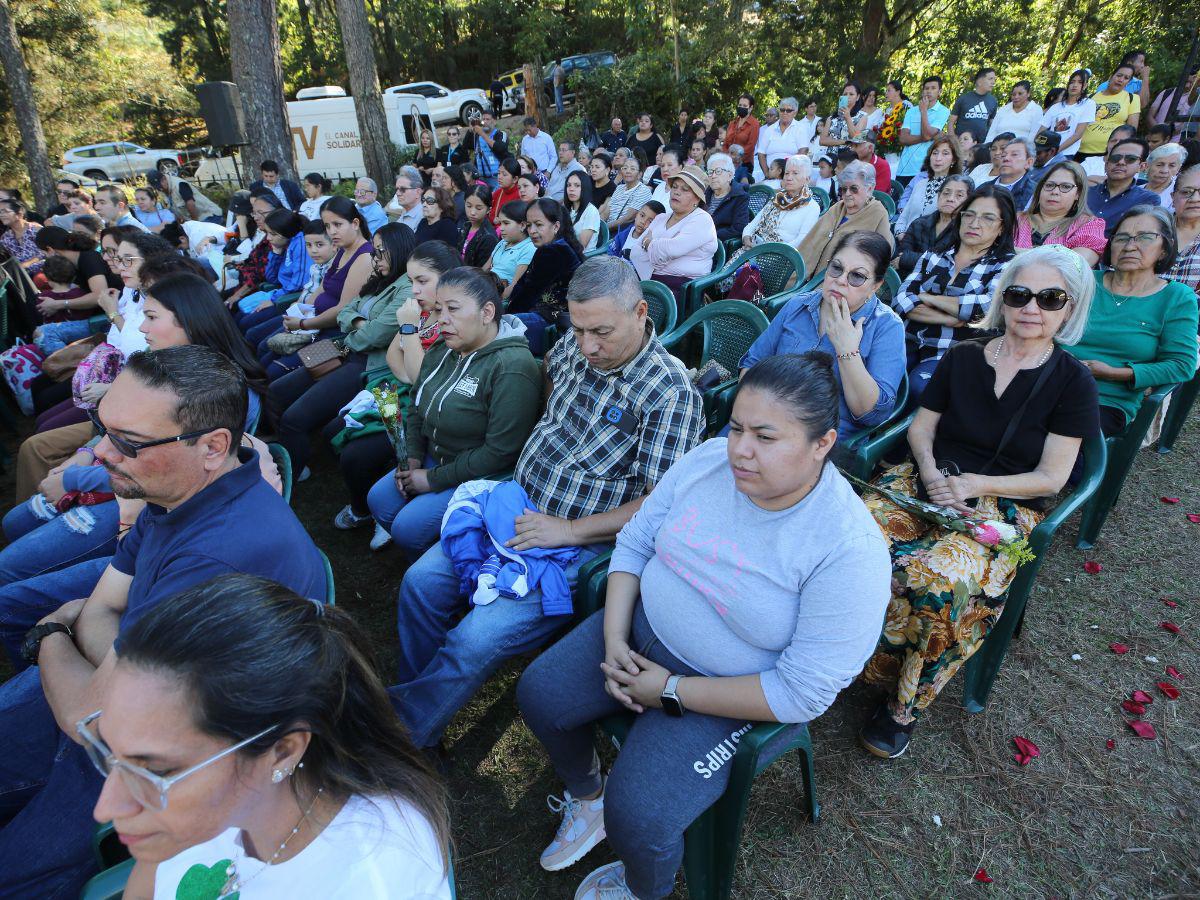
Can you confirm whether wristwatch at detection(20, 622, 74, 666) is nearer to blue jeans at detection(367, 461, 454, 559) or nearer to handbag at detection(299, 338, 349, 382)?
blue jeans at detection(367, 461, 454, 559)

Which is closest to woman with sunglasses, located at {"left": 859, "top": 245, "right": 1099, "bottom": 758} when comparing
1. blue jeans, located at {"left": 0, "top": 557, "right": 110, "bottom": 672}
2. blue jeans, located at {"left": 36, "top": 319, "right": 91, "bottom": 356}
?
blue jeans, located at {"left": 0, "top": 557, "right": 110, "bottom": 672}

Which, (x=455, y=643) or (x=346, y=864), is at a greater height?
(x=346, y=864)

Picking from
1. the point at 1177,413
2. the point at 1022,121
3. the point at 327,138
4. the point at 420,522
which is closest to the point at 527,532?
the point at 420,522

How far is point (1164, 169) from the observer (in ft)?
14.5

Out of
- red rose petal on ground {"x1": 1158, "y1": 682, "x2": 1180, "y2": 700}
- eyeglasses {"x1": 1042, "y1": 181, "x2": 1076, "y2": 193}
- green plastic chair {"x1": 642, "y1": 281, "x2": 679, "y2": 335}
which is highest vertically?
eyeglasses {"x1": 1042, "y1": 181, "x2": 1076, "y2": 193}

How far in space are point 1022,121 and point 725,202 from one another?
4.30 m

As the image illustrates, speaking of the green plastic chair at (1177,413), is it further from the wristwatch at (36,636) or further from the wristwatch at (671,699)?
the wristwatch at (36,636)

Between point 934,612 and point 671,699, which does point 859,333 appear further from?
point 671,699

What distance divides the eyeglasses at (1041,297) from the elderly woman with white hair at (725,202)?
4039 millimetres

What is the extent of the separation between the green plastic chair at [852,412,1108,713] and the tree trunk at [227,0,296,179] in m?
12.0

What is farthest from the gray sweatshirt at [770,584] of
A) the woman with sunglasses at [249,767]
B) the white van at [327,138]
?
the white van at [327,138]

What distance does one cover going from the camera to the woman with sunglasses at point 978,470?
210 centimetres

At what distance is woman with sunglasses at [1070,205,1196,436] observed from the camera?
9.09 feet

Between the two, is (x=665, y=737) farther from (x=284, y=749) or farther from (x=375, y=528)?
(x=375, y=528)
